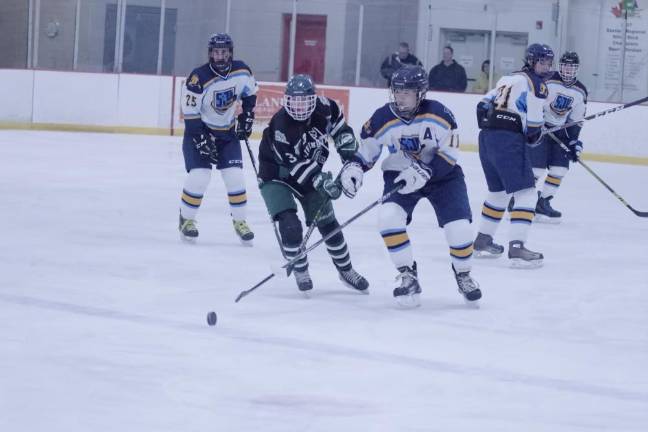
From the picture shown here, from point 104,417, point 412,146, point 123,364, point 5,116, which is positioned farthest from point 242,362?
point 5,116

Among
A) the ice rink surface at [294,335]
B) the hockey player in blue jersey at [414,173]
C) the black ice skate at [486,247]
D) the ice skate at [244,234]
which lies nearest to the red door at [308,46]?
the ice rink surface at [294,335]

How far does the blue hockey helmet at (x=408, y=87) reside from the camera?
4.11 m

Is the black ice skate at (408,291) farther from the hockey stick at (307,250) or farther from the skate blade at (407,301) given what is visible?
the hockey stick at (307,250)

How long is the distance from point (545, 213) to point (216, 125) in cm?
236

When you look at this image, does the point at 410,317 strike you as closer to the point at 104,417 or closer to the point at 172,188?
the point at 104,417

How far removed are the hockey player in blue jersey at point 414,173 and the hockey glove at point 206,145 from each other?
1.58 meters

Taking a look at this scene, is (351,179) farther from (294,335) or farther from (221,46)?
(221,46)

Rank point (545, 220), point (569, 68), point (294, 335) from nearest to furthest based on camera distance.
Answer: point (294, 335)
point (569, 68)
point (545, 220)

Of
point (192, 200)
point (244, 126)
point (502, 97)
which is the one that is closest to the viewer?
point (502, 97)

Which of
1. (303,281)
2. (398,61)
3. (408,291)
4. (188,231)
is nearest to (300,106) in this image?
(303,281)

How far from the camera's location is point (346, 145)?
14.4ft

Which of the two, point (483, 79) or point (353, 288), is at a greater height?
point (483, 79)

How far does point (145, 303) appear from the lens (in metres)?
4.23

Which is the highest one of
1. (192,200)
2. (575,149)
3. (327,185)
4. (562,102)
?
(562,102)
